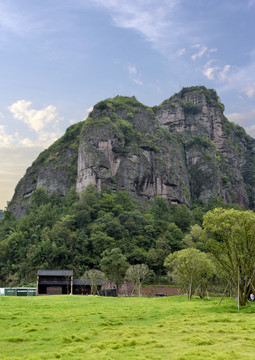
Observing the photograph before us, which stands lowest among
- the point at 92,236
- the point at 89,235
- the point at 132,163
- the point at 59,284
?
the point at 59,284

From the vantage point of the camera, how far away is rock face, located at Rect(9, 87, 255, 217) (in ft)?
471

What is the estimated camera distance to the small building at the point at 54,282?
88438 millimetres

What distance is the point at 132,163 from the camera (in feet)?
485

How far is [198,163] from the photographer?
599 feet

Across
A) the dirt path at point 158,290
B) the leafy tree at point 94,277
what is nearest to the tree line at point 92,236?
the leafy tree at point 94,277

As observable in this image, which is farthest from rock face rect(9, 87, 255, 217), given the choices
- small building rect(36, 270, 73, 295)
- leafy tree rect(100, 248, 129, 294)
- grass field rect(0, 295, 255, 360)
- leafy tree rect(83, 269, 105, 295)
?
grass field rect(0, 295, 255, 360)

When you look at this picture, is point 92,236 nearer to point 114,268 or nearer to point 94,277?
point 114,268

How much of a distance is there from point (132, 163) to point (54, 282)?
238 feet

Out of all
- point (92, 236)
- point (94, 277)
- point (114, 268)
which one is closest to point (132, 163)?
point (92, 236)

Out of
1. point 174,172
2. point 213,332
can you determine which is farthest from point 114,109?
point 213,332

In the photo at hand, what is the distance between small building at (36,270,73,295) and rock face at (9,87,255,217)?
52509 mm

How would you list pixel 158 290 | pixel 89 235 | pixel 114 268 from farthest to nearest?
1. pixel 89 235
2. pixel 158 290
3. pixel 114 268

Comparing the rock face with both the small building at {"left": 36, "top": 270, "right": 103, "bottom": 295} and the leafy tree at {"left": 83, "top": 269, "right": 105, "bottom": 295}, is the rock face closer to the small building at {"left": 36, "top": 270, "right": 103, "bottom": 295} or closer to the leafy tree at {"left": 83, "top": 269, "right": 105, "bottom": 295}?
the small building at {"left": 36, "top": 270, "right": 103, "bottom": 295}

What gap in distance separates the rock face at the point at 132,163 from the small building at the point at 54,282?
52.5 meters
